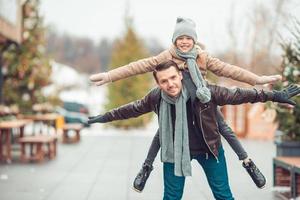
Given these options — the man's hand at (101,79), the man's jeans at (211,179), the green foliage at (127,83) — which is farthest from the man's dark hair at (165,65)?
the green foliage at (127,83)

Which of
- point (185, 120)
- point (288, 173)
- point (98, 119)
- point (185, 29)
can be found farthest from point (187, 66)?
point (288, 173)

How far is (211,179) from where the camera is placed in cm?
482

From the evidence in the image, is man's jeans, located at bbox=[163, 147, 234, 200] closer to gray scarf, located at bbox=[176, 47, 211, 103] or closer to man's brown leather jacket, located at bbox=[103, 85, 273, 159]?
man's brown leather jacket, located at bbox=[103, 85, 273, 159]

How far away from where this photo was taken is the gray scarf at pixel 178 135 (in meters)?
4.64

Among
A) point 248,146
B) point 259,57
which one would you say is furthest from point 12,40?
point 259,57

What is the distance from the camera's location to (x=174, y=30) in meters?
4.88

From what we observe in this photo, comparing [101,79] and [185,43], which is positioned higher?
[185,43]

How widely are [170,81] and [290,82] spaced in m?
4.34

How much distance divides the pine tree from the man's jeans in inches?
592

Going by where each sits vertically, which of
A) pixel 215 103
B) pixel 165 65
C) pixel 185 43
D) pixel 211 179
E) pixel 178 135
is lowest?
pixel 211 179

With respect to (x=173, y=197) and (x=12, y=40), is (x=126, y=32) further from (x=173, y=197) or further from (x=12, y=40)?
(x=173, y=197)

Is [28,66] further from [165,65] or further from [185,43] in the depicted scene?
[165,65]

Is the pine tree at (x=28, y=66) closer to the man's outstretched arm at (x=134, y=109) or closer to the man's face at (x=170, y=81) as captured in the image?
the man's outstretched arm at (x=134, y=109)

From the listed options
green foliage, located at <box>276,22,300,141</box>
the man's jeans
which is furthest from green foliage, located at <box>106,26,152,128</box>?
the man's jeans
